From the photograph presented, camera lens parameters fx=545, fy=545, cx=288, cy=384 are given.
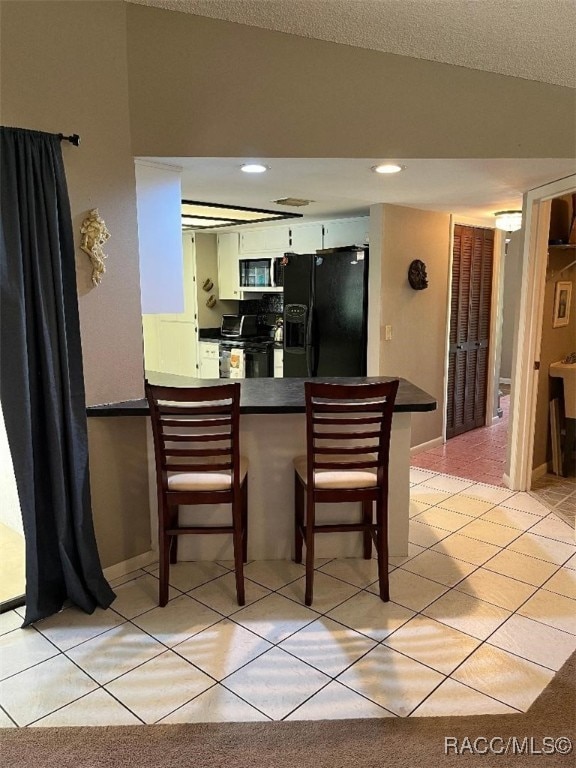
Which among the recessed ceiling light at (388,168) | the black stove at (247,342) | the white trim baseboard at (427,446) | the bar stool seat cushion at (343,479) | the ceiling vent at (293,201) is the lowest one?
the white trim baseboard at (427,446)

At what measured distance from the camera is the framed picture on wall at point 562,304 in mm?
4055

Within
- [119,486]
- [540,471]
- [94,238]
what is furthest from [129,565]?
[540,471]

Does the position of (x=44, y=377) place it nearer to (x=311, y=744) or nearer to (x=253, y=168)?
(x=253, y=168)

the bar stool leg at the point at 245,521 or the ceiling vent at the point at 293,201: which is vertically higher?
the ceiling vent at the point at 293,201

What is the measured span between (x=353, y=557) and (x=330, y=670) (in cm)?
94

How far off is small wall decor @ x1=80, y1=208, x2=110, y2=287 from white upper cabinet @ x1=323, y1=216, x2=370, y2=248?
2876 millimetres

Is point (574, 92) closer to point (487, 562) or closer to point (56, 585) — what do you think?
point (487, 562)

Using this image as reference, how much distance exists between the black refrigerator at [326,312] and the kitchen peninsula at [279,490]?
1477 mm

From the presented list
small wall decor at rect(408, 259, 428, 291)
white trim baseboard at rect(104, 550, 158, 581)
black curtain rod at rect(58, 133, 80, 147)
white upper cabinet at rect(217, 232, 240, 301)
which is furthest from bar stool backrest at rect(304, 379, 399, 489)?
white upper cabinet at rect(217, 232, 240, 301)

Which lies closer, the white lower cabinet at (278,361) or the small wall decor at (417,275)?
the small wall decor at (417,275)

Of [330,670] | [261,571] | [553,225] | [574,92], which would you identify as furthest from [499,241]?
[330,670]

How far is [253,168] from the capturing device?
291cm

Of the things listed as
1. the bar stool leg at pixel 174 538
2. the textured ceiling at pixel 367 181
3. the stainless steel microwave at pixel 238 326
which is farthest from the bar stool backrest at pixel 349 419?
the stainless steel microwave at pixel 238 326

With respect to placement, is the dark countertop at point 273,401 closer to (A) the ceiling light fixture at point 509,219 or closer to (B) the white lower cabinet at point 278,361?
(A) the ceiling light fixture at point 509,219
